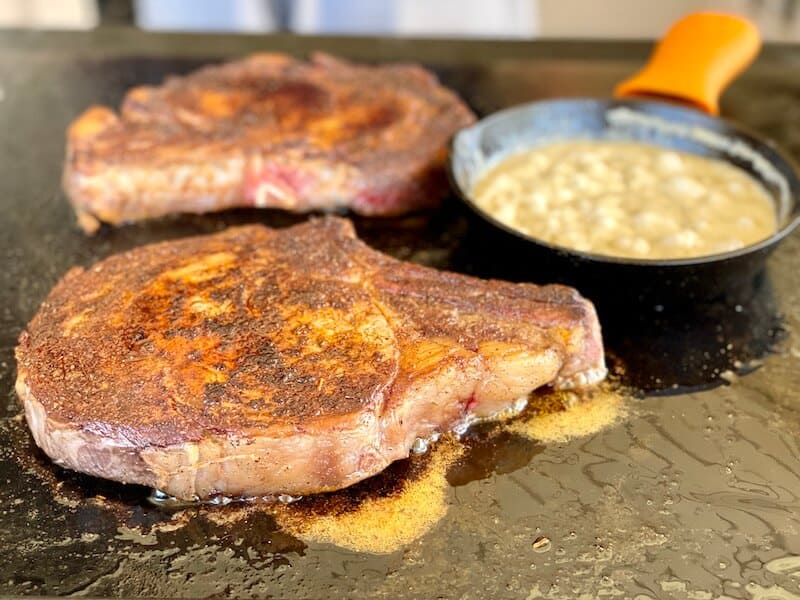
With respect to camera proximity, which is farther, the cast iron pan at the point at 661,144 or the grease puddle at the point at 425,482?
the cast iron pan at the point at 661,144

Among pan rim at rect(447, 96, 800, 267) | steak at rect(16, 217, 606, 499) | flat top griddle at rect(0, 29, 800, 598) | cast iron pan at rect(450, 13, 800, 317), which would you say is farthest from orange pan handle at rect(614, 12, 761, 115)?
steak at rect(16, 217, 606, 499)

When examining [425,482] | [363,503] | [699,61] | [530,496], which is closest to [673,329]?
[530,496]

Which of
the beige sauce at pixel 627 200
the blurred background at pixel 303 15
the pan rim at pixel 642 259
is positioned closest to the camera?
the pan rim at pixel 642 259

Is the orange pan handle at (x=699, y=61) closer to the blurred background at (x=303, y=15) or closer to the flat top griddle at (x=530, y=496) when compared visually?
the flat top griddle at (x=530, y=496)

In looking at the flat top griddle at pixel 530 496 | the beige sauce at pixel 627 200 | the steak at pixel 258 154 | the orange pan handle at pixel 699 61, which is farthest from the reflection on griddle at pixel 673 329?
the orange pan handle at pixel 699 61

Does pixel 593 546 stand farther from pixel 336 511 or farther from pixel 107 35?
pixel 107 35

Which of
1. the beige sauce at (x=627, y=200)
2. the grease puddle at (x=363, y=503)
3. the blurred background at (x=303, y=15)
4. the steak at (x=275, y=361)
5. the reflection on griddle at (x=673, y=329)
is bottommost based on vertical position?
the grease puddle at (x=363, y=503)

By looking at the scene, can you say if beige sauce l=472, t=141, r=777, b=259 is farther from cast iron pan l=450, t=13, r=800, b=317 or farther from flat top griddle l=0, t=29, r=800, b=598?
flat top griddle l=0, t=29, r=800, b=598
